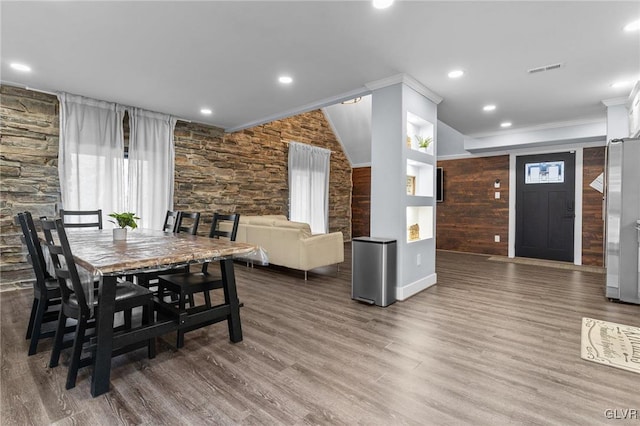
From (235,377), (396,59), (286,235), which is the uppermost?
(396,59)

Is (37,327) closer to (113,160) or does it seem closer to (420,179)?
(113,160)

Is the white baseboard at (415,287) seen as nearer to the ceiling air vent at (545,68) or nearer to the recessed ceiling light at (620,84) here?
the ceiling air vent at (545,68)

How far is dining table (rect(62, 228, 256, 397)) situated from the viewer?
1789mm

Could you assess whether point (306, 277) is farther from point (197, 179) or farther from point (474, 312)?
point (197, 179)

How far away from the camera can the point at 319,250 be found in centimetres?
469

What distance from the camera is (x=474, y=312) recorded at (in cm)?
324

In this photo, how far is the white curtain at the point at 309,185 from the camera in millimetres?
7535

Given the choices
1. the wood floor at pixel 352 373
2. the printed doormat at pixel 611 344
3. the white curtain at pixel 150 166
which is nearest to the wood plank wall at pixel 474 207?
the wood floor at pixel 352 373

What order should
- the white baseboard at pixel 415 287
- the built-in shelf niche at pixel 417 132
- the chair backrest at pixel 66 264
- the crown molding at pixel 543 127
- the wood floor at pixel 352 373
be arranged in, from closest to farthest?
the wood floor at pixel 352 373 < the chair backrest at pixel 66 264 < the white baseboard at pixel 415 287 < the built-in shelf niche at pixel 417 132 < the crown molding at pixel 543 127

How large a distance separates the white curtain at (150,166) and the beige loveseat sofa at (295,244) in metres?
1.53

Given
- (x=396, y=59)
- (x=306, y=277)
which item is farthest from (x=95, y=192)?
(x=396, y=59)

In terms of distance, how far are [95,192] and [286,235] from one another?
2784mm

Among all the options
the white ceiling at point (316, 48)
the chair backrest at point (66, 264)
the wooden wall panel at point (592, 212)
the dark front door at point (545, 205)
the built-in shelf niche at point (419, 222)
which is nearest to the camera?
the chair backrest at point (66, 264)

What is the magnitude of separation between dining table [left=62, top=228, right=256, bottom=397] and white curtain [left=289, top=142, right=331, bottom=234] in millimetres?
5070
